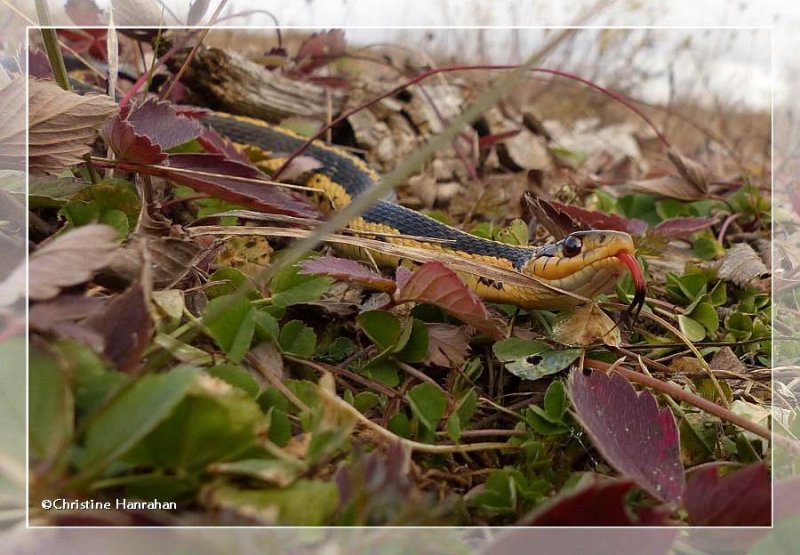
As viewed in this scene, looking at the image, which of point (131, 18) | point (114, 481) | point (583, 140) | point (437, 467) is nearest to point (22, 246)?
point (114, 481)

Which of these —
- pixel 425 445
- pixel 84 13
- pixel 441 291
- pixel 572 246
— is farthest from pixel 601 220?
pixel 84 13

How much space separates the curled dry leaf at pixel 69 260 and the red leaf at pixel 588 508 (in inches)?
17.4

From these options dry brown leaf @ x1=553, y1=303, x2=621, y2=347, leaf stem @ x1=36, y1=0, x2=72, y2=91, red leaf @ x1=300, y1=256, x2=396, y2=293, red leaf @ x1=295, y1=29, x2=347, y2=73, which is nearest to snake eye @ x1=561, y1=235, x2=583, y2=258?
dry brown leaf @ x1=553, y1=303, x2=621, y2=347

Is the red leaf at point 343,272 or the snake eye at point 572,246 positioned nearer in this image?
the red leaf at point 343,272

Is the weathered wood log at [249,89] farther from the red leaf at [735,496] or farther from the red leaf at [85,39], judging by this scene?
the red leaf at [735,496]

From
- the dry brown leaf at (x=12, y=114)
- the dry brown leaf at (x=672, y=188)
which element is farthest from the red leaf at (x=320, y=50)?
the dry brown leaf at (x=12, y=114)

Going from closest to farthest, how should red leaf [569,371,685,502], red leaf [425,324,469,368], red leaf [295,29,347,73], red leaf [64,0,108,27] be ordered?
red leaf [569,371,685,502] → red leaf [425,324,469,368] → red leaf [64,0,108,27] → red leaf [295,29,347,73]

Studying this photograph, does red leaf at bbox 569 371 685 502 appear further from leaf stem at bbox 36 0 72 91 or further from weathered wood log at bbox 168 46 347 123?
weathered wood log at bbox 168 46 347 123

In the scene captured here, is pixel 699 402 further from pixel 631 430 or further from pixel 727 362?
pixel 727 362

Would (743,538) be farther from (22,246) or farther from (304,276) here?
(22,246)

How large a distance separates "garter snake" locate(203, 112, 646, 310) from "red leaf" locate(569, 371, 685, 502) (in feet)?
0.82

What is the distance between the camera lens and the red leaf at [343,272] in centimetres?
87

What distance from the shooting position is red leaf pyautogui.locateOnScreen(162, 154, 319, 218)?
3.21ft

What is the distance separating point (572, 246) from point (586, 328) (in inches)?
7.7
